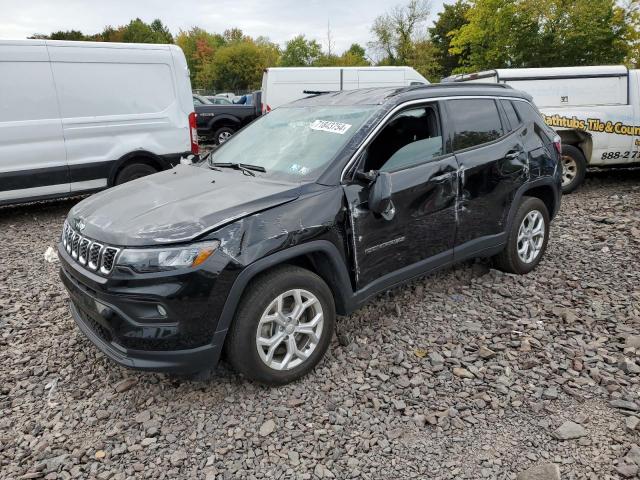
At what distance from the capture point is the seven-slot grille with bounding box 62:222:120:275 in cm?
260

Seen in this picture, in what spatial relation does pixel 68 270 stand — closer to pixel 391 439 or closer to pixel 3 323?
pixel 3 323

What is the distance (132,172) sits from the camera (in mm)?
7273

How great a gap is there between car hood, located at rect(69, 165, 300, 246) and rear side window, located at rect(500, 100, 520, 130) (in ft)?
7.56

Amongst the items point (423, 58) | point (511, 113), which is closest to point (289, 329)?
point (511, 113)

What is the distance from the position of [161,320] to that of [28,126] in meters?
5.20

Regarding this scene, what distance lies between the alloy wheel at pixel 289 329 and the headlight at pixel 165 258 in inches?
19.6

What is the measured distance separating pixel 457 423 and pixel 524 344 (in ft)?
3.37

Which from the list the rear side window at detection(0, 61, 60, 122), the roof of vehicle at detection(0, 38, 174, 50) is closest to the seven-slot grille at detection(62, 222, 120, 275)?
the rear side window at detection(0, 61, 60, 122)

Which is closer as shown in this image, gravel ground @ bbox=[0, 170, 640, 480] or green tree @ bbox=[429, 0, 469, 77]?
gravel ground @ bbox=[0, 170, 640, 480]

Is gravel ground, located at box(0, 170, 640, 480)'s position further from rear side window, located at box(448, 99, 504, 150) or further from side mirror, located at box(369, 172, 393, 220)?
rear side window, located at box(448, 99, 504, 150)

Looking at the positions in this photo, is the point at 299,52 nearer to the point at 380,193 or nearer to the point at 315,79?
the point at 315,79

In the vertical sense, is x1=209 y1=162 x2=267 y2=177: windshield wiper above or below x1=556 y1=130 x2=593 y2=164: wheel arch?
above

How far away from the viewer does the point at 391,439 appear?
2.59m

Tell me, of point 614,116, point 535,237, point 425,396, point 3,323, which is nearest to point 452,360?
point 425,396
